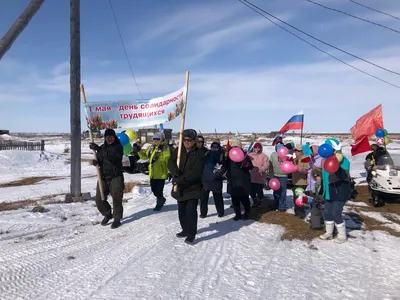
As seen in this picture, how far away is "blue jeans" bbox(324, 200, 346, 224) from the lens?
5.31m

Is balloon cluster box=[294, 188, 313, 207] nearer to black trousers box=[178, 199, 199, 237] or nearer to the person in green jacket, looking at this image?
black trousers box=[178, 199, 199, 237]

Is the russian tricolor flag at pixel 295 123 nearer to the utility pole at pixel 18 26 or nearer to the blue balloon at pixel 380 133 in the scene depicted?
the blue balloon at pixel 380 133

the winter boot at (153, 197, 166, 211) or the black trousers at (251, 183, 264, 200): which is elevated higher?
the black trousers at (251, 183, 264, 200)

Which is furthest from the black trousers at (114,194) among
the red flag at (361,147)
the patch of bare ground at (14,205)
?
the red flag at (361,147)

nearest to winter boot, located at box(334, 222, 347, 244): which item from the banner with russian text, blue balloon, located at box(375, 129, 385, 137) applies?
the banner with russian text

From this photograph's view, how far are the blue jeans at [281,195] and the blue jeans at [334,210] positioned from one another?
1.80 m

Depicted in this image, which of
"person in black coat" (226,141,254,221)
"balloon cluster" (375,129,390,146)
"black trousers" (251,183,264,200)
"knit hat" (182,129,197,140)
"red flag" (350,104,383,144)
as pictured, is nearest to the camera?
"knit hat" (182,129,197,140)

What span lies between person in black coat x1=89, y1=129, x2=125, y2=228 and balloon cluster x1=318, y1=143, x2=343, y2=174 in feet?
12.2

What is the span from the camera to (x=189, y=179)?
16.2ft

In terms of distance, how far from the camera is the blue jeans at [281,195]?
7.23 metres

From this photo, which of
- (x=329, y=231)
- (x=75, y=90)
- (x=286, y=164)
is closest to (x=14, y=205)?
(x=75, y=90)

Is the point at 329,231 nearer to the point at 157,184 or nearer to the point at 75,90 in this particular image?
the point at 157,184

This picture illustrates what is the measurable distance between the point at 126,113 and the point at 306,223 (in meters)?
4.44

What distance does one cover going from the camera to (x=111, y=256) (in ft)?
14.8
